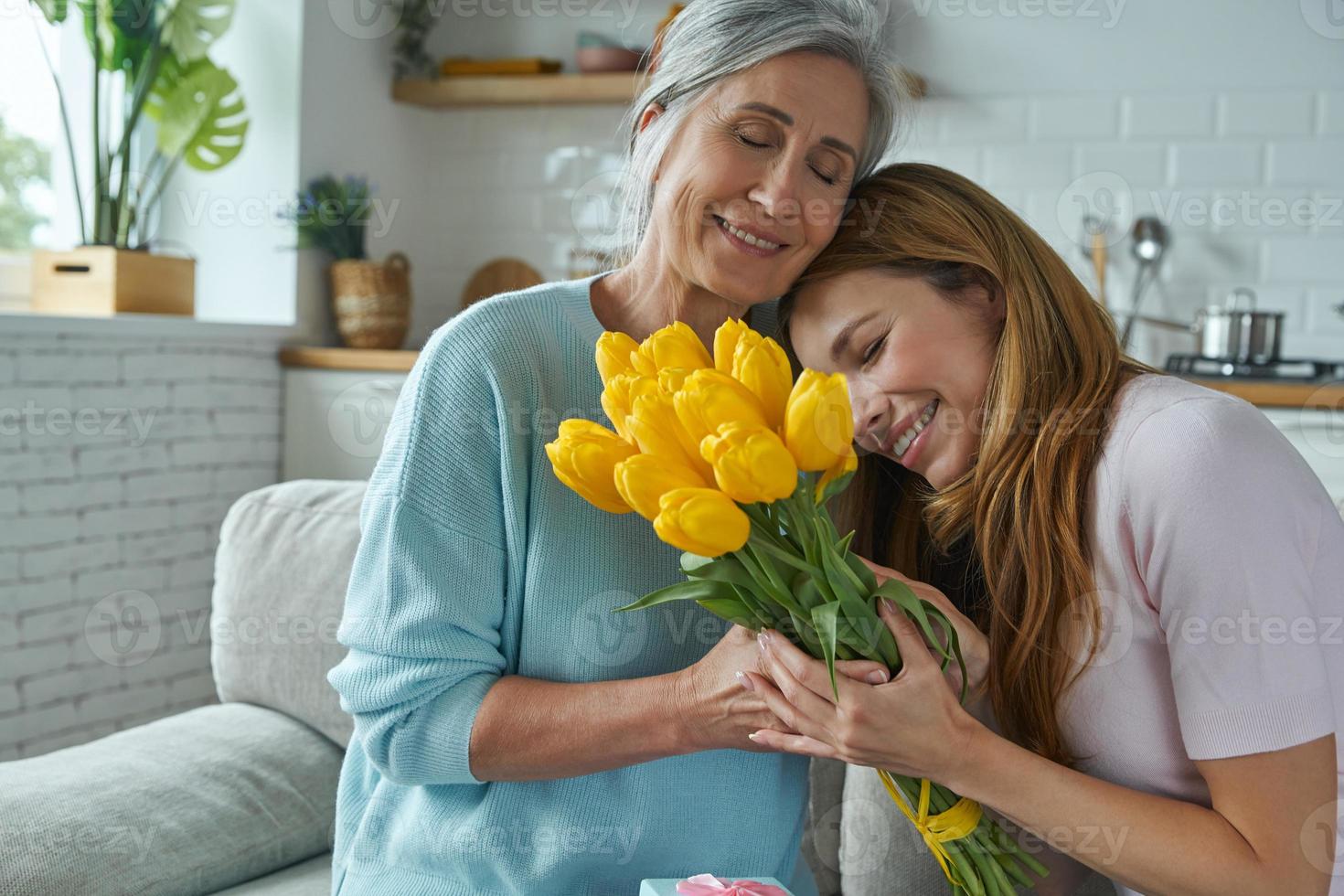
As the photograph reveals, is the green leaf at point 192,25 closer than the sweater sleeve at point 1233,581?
No

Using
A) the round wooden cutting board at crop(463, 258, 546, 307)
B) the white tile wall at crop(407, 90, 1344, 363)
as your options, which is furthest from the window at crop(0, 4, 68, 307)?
the white tile wall at crop(407, 90, 1344, 363)

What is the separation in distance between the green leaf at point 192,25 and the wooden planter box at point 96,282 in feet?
1.91

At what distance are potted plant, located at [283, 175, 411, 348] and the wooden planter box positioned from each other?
0.53 metres

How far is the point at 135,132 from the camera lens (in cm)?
371

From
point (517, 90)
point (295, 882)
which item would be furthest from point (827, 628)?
point (517, 90)

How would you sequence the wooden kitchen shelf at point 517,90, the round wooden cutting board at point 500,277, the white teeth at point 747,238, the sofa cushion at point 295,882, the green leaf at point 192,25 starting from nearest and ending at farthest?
1. the white teeth at point 747,238
2. the sofa cushion at point 295,882
3. the green leaf at point 192,25
4. the wooden kitchen shelf at point 517,90
5. the round wooden cutting board at point 500,277

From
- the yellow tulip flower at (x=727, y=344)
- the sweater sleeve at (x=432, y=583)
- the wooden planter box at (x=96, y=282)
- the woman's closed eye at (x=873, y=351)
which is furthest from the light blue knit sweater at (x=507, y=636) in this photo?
the wooden planter box at (x=96, y=282)

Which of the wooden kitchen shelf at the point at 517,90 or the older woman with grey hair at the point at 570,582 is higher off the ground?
the wooden kitchen shelf at the point at 517,90

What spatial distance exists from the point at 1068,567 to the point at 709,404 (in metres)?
0.58

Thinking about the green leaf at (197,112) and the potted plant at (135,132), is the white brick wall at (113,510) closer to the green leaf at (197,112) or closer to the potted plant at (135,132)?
the potted plant at (135,132)

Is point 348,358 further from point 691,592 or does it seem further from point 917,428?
point 691,592

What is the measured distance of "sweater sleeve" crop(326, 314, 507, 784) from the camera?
128cm

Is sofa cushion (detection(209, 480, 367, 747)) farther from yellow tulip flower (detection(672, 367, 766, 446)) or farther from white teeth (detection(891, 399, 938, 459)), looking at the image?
yellow tulip flower (detection(672, 367, 766, 446))

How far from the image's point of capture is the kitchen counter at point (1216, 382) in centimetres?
303
